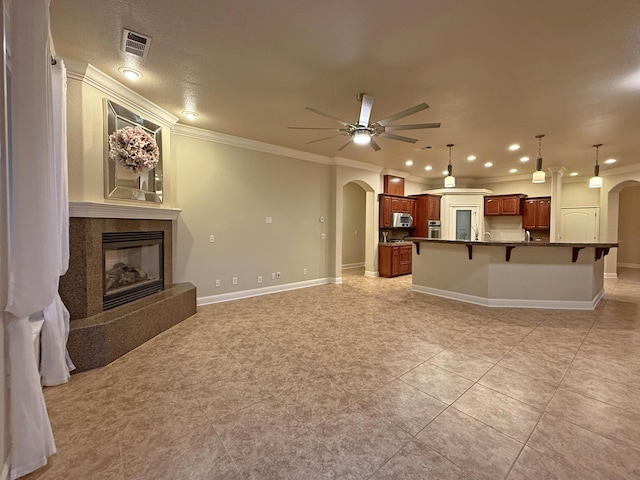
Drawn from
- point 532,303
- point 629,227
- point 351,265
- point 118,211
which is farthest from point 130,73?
point 629,227

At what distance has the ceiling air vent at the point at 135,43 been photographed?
7.90 feet

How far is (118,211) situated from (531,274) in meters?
6.15

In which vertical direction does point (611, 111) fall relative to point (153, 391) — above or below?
above

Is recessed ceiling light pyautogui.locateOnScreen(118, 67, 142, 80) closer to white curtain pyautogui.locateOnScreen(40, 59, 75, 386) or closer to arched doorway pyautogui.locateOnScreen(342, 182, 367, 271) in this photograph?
white curtain pyautogui.locateOnScreen(40, 59, 75, 386)

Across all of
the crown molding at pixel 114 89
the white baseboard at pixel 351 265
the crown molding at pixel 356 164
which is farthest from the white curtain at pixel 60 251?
the white baseboard at pixel 351 265

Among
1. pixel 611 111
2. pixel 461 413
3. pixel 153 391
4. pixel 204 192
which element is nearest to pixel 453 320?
pixel 461 413

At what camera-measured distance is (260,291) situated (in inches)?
220

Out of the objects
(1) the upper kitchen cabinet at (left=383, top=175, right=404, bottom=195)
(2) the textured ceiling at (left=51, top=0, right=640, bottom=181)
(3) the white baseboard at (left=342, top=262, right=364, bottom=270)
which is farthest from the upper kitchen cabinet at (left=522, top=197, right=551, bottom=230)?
(3) the white baseboard at (left=342, top=262, right=364, bottom=270)

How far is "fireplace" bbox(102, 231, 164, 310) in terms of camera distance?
129 inches

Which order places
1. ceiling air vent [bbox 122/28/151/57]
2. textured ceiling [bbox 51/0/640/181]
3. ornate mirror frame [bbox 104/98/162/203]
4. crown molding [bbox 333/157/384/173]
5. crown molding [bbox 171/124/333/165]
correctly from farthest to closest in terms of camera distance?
crown molding [bbox 333/157/384/173], crown molding [bbox 171/124/333/165], ornate mirror frame [bbox 104/98/162/203], ceiling air vent [bbox 122/28/151/57], textured ceiling [bbox 51/0/640/181]

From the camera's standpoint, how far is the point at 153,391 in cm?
239

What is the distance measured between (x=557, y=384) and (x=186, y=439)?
2.99 meters

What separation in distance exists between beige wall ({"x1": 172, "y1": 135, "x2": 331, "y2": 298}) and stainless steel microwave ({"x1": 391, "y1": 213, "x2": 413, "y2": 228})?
7.46 feet

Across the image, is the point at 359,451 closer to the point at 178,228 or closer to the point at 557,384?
the point at 557,384
